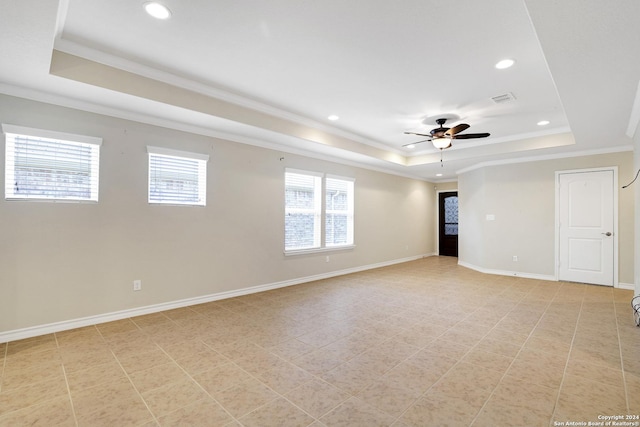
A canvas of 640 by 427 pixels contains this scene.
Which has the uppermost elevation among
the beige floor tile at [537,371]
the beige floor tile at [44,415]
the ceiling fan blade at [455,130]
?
the ceiling fan blade at [455,130]

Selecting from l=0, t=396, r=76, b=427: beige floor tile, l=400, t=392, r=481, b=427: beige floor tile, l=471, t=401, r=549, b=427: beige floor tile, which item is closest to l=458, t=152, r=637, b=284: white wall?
l=471, t=401, r=549, b=427: beige floor tile

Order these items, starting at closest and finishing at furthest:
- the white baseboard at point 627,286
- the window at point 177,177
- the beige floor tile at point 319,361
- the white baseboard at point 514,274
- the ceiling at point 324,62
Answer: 1. the ceiling at point 324,62
2. the beige floor tile at point 319,361
3. the window at point 177,177
4. the white baseboard at point 627,286
5. the white baseboard at point 514,274

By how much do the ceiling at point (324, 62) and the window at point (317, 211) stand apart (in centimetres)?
112

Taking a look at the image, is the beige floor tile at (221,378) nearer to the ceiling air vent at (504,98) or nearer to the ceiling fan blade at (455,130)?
the ceiling fan blade at (455,130)

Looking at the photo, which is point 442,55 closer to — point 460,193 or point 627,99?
point 627,99

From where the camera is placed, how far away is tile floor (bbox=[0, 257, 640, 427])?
74.8 inches

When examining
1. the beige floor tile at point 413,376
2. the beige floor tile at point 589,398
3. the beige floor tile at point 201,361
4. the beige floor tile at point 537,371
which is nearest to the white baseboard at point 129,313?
the beige floor tile at point 201,361

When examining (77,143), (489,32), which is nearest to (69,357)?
(77,143)

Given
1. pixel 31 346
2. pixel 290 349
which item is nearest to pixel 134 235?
pixel 31 346

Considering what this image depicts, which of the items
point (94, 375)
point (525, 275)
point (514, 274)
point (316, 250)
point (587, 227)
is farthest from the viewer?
point (514, 274)

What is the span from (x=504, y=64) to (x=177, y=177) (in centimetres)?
413

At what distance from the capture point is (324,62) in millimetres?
3004

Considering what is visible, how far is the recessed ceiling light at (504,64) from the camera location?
9.46ft

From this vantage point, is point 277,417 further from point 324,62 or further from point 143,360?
point 324,62
